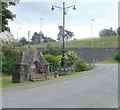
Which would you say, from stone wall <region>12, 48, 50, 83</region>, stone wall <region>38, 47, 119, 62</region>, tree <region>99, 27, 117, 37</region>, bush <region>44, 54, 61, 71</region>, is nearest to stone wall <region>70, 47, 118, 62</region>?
stone wall <region>38, 47, 119, 62</region>

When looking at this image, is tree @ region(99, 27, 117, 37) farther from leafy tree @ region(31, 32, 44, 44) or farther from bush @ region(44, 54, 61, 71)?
bush @ region(44, 54, 61, 71)

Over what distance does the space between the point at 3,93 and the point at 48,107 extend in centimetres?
436

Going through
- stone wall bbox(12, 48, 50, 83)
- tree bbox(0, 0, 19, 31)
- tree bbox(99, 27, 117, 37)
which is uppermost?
tree bbox(99, 27, 117, 37)

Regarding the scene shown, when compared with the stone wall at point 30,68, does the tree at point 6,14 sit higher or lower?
higher

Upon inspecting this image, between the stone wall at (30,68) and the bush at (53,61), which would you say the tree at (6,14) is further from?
the bush at (53,61)

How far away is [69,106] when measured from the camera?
1030 centimetres

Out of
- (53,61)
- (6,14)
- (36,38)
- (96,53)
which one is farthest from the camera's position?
(36,38)

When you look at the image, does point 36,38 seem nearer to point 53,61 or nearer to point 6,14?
point 53,61

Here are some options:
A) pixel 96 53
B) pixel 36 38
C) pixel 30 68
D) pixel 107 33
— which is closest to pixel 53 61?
→ pixel 30 68

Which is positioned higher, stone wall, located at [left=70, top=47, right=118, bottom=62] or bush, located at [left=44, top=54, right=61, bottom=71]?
stone wall, located at [left=70, top=47, right=118, bottom=62]

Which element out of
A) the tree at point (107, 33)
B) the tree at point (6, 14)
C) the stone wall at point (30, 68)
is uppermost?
the tree at point (107, 33)

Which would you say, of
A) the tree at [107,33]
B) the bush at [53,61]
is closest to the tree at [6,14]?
the bush at [53,61]

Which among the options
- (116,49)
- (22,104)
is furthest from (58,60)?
(116,49)

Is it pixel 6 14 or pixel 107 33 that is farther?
pixel 107 33
